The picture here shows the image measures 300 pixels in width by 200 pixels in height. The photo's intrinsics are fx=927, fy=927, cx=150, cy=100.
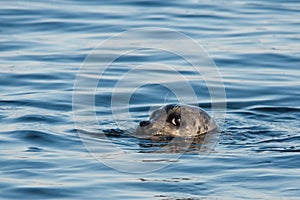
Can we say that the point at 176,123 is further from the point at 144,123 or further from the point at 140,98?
the point at 140,98

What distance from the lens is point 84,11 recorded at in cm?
1844

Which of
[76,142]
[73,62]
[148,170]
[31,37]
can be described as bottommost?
[148,170]

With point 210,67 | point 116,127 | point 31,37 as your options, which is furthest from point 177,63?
point 116,127

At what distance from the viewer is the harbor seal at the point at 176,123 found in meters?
10.2

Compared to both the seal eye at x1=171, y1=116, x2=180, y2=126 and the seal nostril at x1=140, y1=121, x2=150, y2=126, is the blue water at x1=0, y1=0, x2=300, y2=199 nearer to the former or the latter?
the seal nostril at x1=140, y1=121, x2=150, y2=126

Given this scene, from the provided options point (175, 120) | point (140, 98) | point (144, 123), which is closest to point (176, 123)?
point (175, 120)

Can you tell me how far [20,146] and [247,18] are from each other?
903 centimetres

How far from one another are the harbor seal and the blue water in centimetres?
24

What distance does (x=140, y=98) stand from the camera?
12414 mm

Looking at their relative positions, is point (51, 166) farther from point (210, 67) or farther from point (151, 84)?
point (210, 67)

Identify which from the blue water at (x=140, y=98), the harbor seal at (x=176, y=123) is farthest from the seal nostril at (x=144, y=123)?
the blue water at (x=140, y=98)

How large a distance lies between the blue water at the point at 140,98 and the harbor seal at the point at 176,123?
0.79ft

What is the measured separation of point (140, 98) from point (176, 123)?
223 cm

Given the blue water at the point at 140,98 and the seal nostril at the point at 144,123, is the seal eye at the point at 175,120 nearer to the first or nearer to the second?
the seal nostril at the point at 144,123
